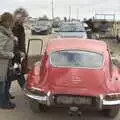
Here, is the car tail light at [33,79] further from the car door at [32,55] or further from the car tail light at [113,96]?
the car door at [32,55]

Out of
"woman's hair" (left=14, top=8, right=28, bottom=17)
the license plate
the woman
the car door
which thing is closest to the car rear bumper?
the license plate

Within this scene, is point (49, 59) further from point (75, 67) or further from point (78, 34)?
point (78, 34)

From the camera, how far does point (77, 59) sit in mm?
8812

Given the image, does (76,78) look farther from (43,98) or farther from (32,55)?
(32,55)

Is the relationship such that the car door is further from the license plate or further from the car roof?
the license plate

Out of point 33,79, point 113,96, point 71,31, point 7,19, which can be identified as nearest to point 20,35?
point 7,19

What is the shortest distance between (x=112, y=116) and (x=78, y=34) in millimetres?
18177

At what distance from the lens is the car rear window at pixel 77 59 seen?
8695 millimetres

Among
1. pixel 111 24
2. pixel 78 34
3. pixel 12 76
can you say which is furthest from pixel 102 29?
pixel 12 76

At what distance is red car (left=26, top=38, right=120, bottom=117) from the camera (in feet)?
25.6

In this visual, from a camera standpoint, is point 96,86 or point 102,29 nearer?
point 96,86

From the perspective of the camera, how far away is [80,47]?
30.0ft

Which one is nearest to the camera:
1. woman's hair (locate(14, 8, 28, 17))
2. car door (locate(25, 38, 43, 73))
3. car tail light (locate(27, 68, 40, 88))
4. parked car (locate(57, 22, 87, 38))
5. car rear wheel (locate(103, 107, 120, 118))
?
car tail light (locate(27, 68, 40, 88))

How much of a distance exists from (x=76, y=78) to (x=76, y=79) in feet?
0.12
